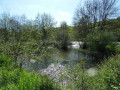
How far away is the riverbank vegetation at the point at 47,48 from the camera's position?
401cm

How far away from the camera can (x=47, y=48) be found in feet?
27.1

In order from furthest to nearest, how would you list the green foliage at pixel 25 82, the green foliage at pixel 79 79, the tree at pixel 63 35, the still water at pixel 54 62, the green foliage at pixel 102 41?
the tree at pixel 63 35 → the green foliage at pixel 102 41 → the still water at pixel 54 62 → the green foliage at pixel 79 79 → the green foliage at pixel 25 82

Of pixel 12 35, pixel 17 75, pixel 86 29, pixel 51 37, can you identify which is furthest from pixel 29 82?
pixel 86 29

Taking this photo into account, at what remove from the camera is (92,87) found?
4.01 m

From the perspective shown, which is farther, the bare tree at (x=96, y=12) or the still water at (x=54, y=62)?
the bare tree at (x=96, y=12)

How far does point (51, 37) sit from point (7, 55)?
3570 mm

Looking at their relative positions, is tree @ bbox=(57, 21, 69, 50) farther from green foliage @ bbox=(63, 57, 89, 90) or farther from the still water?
green foliage @ bbox=(63, 57, 89, 90)

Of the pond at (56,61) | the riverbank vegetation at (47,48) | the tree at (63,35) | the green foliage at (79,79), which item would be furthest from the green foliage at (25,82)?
Answer: the tree at (63,35)

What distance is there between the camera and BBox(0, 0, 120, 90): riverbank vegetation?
158 inches

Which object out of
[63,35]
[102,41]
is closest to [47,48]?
[102,41]

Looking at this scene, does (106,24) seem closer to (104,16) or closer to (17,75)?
(104,16)

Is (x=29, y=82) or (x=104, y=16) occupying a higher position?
(x=104, y=16)

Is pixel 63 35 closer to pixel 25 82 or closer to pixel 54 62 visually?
pixel 54 62

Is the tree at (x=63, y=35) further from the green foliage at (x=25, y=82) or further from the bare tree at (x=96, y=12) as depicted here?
the green foliage at (x=25, y=82)
